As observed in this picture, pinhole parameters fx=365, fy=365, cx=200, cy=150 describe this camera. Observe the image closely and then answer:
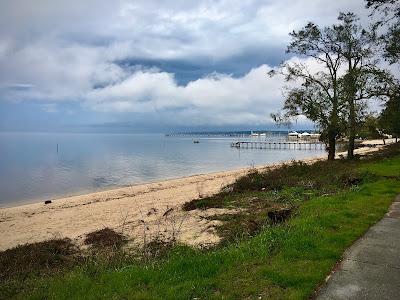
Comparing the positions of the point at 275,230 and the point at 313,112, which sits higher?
the point at 313,112

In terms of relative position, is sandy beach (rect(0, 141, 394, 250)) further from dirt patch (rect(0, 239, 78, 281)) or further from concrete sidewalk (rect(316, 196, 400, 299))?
concrete sidewalk (rect(316, 196, 400, 299))

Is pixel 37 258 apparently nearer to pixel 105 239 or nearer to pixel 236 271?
pixel 105 239

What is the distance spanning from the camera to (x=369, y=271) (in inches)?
230

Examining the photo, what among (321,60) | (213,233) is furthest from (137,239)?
(321,60)

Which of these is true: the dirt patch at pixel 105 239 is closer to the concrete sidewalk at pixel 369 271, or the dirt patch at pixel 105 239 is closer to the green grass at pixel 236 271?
the green grass at pixel 236 271

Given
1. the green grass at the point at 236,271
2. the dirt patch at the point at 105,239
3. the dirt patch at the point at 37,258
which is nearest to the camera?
the green grass at the point at 236,271

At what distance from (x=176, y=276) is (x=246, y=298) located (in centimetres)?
143

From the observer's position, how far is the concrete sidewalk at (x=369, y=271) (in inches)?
201

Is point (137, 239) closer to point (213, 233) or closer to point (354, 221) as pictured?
point (213, 233)

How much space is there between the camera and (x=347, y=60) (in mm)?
30781

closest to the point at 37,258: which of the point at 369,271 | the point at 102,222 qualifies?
A: the point at 102,222

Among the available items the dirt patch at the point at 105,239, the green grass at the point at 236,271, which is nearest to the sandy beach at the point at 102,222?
the dirt patch at the point at 105,239

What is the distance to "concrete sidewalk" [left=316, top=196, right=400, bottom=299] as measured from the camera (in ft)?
16.8

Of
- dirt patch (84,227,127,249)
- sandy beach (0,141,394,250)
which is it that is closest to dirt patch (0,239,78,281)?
dirt patch (84,227,127,249)
